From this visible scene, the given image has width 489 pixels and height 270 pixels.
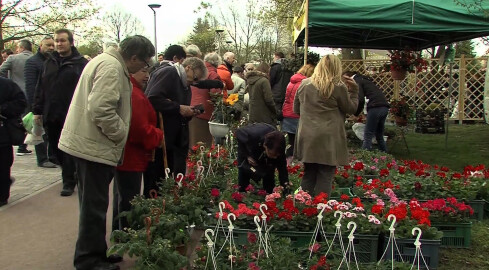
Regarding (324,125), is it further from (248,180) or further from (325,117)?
(248,180)

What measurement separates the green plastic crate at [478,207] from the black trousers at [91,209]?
358cm

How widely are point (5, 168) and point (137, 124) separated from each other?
2.49 metres

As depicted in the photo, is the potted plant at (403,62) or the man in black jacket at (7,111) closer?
the man in black jacket at (7,111)

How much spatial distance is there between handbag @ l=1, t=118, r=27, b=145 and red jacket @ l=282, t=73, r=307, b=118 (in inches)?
139

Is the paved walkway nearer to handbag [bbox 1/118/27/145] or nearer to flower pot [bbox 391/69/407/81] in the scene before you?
handbag [bbox 1/118/27/145]

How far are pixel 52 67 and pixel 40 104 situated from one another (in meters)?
0.44

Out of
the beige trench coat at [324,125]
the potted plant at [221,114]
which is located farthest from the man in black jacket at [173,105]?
the potted plant at [221,114]

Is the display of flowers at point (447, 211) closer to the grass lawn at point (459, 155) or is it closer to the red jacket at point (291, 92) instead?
the grass lawn at point (459, 155)

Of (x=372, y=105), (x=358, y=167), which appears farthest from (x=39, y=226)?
(x=372, y=105)

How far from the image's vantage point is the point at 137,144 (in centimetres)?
363

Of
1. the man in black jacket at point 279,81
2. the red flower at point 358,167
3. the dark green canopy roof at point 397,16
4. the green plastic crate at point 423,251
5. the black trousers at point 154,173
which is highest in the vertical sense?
the dark green canopy roof at point 397,16

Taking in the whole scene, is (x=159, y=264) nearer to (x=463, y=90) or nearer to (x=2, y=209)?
(x=2, y=209)

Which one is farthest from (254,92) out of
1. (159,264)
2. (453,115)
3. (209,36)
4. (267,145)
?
(209,36)

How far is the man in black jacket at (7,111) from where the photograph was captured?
5082 millimetres
